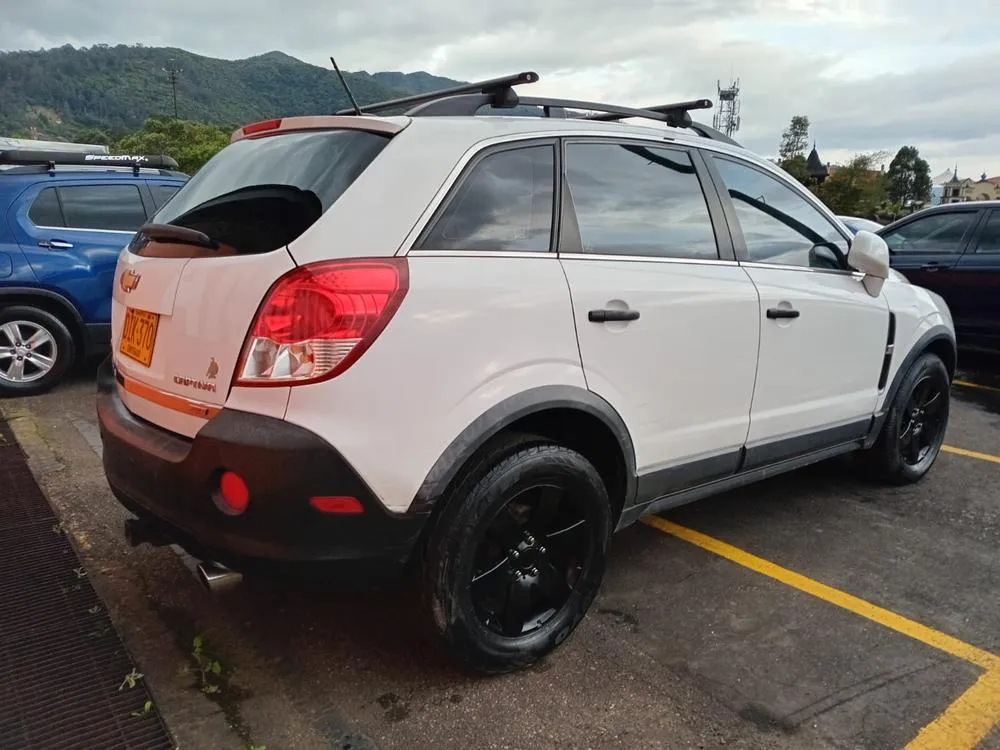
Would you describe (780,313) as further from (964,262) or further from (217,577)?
(964,262)

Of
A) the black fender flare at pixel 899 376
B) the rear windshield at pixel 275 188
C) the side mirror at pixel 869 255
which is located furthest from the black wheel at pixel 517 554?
the black fender flare at pixel 899 376

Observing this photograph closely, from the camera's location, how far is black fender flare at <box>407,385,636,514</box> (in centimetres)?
214

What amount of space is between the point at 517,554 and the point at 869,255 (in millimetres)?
2274

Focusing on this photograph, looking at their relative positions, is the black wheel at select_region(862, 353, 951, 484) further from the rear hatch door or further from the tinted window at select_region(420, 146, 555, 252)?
the rear hatch door

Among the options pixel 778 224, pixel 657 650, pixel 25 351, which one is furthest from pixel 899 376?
pixel 25 351

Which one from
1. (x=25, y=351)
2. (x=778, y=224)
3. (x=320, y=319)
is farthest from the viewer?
(x=25, y=351)

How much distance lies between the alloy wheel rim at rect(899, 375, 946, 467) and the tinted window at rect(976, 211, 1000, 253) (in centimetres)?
332

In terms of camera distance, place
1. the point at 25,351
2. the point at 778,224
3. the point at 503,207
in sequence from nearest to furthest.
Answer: the point at 503,207 → the point at 778,224 → the point at 25,351

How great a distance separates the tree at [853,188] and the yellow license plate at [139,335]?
5289 centimetres

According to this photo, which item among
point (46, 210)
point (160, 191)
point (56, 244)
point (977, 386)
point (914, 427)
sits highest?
point (160, 191)

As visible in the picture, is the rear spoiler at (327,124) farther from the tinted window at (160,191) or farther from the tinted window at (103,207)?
the tinted window at (160,191)

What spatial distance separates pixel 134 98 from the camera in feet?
298

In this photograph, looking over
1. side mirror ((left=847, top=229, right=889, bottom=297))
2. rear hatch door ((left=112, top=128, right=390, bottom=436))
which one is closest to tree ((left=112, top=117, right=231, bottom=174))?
rear hatch door ((left=112, top=128, right=390, bottom=436))

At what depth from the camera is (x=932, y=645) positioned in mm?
2748
